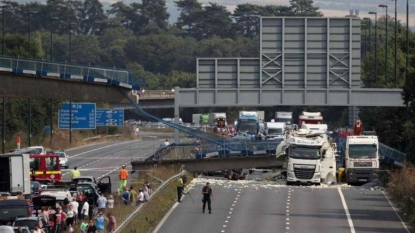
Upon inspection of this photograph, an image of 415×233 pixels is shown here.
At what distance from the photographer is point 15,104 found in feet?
364

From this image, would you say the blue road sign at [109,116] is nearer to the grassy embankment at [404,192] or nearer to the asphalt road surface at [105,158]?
the asphalt road surface at [105,158]

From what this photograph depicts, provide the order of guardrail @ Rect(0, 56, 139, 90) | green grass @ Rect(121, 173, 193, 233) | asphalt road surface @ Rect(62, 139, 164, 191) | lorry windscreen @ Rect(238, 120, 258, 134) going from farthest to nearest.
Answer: lorry windscreen @ Rect(238, 120, 258, 134) → asphalt road surface @ Rect(62, 139, 164, 191) → guardrail @ Rect(0, 56, 139, 90) → green grass @ Rect(121, 173, 193, 233)

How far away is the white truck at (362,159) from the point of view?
237ft

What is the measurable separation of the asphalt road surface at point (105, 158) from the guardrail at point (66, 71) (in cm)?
558

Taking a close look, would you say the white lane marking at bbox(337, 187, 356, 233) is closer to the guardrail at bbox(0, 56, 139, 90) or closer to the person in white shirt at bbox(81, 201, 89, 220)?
the person in white shirt at bbox(81, 201, 89, 220)

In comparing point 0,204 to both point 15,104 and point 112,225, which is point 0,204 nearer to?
point 112,225

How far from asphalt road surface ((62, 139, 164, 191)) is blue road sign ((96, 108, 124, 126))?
7.48 feet

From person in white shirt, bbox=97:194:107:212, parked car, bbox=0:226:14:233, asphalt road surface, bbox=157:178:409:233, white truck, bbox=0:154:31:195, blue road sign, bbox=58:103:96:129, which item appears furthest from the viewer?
blue road sign, bbox=58:103:96:129

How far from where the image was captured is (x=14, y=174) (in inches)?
2192

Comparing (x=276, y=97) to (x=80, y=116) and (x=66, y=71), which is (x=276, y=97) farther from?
(x=80, y=116)

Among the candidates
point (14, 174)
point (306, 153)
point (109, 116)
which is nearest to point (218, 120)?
point (109, 116)

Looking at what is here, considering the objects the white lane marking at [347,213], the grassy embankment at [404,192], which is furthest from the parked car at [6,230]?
the grassy embankment at [404,192]

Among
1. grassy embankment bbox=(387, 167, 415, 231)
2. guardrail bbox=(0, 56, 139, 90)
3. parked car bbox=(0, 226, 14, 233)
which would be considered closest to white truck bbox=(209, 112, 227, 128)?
guardrail bbox=(0, 56, 139, 90)

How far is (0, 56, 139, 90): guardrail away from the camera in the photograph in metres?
62.7
